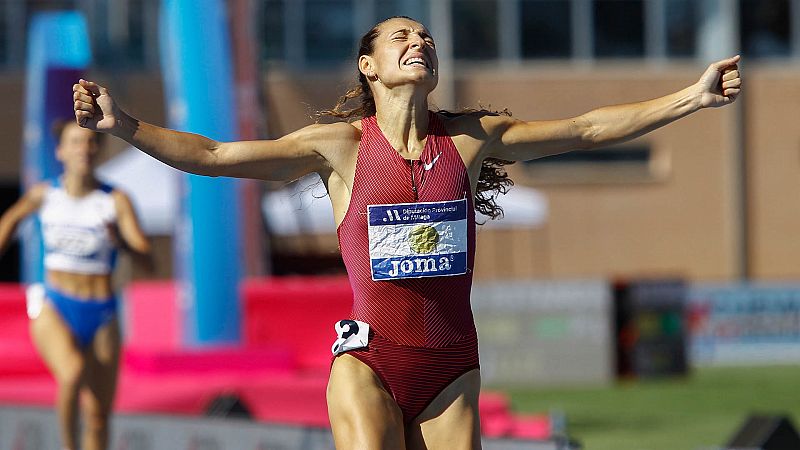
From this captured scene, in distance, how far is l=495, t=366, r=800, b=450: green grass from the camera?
13.8m

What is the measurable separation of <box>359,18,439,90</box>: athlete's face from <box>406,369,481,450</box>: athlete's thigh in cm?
105

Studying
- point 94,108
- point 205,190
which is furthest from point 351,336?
point 205,190

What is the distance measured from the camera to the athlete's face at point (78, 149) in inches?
363

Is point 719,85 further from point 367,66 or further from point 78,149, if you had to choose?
point 78,149

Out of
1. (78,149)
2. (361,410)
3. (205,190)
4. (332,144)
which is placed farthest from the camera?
(205,190)

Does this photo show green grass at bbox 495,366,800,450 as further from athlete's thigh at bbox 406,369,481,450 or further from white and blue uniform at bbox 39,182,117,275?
athlete's thigh at bbox 406,369,481,450

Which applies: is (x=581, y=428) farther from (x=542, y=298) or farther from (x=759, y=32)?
(x=759, y=32)

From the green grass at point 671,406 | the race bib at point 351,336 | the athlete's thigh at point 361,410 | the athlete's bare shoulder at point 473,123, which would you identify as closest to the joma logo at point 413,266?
the race bib at point 351,336

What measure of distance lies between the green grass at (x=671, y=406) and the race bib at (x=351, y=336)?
316 inches

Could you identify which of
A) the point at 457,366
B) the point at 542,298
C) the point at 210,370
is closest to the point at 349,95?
the point at 457,366

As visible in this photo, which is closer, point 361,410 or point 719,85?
point 361,410

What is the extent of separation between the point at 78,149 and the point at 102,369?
1.36 meters

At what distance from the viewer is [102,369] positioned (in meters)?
9.18

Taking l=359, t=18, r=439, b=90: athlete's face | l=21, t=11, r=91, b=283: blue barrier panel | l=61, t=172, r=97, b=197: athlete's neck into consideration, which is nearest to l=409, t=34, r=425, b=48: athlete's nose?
l=359, t=18, r=439, b=90: athlete's face
